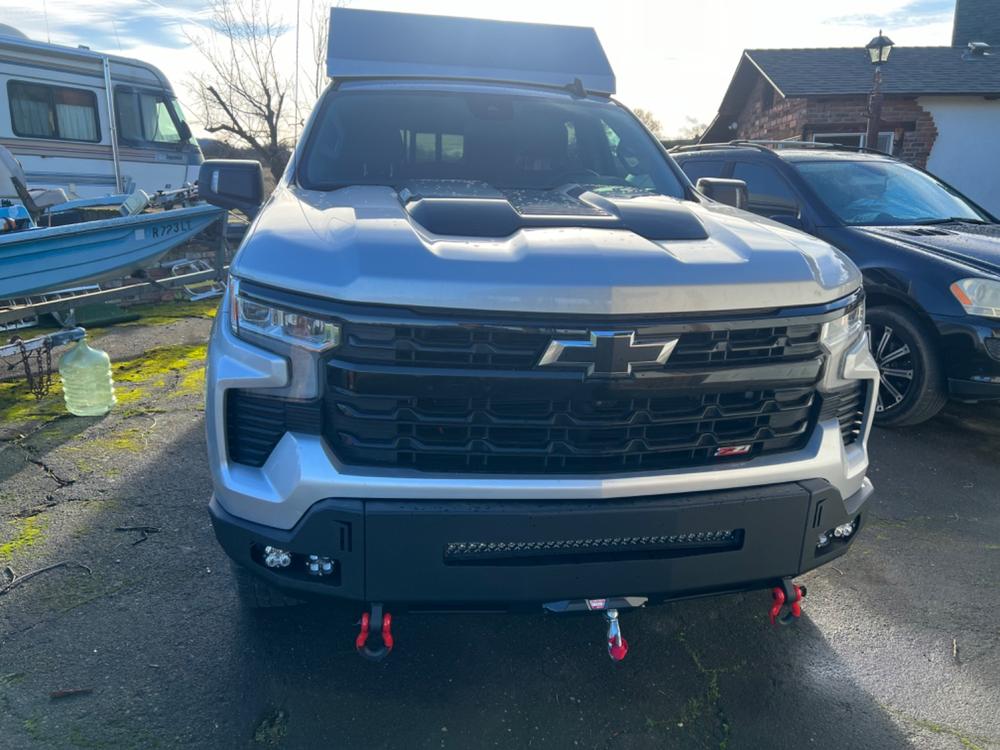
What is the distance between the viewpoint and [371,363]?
2.01 meters

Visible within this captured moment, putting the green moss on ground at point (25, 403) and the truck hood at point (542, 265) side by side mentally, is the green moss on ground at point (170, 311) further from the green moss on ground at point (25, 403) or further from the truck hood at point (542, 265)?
the truck hood at point (542, 265)

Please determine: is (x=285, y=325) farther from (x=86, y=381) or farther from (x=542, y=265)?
(x=86, y=381)

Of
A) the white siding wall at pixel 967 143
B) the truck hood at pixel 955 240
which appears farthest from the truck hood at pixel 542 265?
the white siding wall at pixel 967 143

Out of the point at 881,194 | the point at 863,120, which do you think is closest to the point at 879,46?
the point at 863,120

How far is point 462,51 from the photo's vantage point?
4156 mm

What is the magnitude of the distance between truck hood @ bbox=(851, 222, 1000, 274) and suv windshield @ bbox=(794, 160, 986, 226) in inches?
8.0

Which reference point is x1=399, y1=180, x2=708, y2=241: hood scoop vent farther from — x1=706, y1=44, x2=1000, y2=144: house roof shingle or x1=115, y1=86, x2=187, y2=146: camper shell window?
x1=706, y1=44, x2=1000, y2=144: house roof shingle

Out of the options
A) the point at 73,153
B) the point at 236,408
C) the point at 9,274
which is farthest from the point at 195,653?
the point at 73,153

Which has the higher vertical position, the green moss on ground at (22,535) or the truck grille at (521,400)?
the truck grille at (521,400)

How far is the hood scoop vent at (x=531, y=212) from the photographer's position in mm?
2357

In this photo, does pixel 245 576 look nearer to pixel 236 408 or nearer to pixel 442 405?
pixel 236 408

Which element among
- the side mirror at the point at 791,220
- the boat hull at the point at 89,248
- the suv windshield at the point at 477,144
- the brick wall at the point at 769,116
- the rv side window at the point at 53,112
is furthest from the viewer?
the brick wall at the point at 769,116

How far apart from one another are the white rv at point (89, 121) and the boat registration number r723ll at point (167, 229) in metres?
4.52

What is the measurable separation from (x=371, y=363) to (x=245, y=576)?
1042 mm
